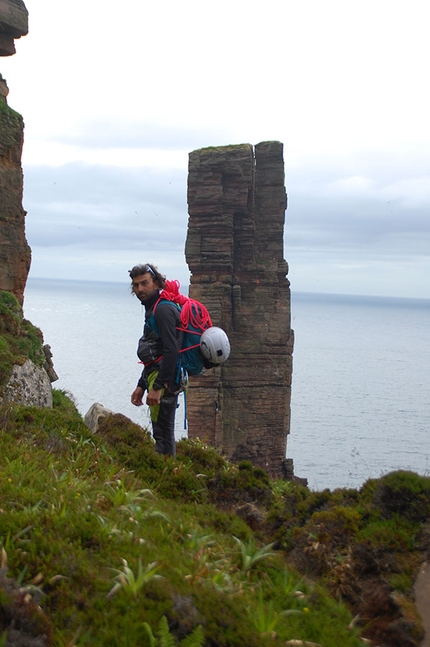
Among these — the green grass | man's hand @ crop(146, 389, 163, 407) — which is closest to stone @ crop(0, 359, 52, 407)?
man's hand @ crop(146, 389, 163, 407)

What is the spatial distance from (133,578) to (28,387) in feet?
22.6

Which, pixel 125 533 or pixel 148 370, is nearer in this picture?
pixel 125 533

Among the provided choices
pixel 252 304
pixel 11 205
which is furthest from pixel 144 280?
pixel 252 304

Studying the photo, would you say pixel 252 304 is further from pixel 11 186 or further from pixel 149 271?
pixel 149 271

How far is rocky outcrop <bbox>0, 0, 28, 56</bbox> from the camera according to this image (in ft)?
40.7

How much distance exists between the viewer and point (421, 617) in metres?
4.52

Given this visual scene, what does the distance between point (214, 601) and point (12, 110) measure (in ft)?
35.3

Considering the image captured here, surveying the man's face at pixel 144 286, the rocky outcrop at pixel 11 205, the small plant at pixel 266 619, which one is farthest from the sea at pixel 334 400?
the small plant at pixel 266 619

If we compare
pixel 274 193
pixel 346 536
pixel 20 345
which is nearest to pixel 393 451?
pixel 274 193

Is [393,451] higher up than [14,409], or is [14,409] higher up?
[14,409]

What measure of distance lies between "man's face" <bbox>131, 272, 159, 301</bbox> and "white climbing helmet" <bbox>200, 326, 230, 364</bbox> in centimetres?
88

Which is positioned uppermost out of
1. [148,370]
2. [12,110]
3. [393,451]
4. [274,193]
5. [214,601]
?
[274,193]

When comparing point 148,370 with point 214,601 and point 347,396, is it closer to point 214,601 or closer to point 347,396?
Result: point 214,601

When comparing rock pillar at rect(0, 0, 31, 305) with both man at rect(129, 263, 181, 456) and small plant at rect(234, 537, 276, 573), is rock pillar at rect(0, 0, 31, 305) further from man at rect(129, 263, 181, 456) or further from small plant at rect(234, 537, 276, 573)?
small plant at rect(234, 537, 276, 573)
